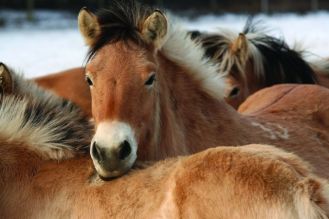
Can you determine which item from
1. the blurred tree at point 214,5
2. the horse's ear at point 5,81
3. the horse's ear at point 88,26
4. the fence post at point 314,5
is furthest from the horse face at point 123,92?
the blurred tree at point 214,5

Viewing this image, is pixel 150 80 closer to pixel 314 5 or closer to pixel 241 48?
pixel 241 48

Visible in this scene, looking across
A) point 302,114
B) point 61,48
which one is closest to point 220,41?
point 302,114

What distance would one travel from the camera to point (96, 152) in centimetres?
289

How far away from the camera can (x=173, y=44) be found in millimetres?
3930

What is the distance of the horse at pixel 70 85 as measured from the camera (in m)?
7.16

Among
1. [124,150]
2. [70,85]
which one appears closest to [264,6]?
[70,85]

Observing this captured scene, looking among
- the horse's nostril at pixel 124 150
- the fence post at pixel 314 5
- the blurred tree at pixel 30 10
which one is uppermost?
the horse's nostril at pixel 124 150

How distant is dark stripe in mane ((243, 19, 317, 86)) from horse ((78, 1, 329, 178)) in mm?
1694

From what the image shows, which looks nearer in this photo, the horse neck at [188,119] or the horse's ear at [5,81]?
the horse's ear at [5,81]

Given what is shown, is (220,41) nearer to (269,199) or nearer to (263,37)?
(263,37)

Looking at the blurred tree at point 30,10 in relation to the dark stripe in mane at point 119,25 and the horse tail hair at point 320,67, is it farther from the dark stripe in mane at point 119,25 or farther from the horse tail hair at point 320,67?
the dark stripe in mane at point 119,25

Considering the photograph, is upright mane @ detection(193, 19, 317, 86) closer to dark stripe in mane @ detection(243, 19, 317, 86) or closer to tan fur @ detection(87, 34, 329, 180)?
dark stripe in mane @ detection(243, 19, 317, 86)

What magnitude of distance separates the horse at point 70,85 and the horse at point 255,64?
1.72 metres

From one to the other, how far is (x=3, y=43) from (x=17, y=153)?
49.3 ft
